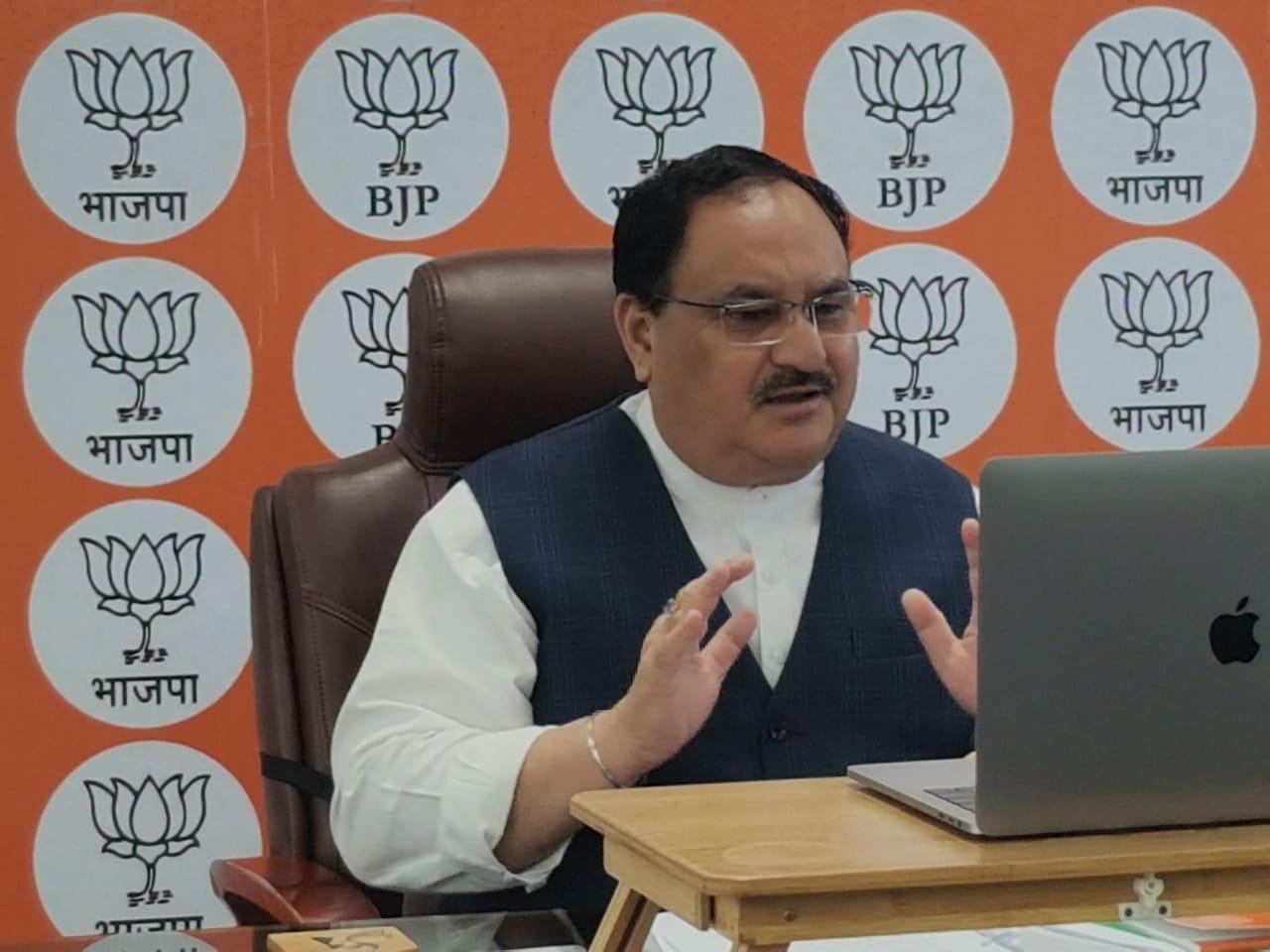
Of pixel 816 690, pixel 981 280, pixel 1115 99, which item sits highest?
pixel 1115 99

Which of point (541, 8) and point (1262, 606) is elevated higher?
point (541, 8)

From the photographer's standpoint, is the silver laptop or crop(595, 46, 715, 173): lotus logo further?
crop(595, 46, 715, 173): lotus logo

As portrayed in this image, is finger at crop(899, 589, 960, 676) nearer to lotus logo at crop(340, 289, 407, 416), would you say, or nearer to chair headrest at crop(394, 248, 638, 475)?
chair headrest at crop(394, 248, 638, 475)

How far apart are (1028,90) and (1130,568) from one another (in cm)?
187

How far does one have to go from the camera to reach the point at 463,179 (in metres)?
2.60

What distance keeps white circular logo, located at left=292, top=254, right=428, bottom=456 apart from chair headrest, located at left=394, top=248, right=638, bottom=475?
21.2 inches

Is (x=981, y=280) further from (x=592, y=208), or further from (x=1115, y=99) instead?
(x=592, y=208)

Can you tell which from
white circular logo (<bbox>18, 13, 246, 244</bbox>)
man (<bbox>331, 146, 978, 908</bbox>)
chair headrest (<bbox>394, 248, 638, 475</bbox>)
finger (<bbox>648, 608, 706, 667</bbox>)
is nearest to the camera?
finger (<bbox>648, 608, 706, 667</bbox>)

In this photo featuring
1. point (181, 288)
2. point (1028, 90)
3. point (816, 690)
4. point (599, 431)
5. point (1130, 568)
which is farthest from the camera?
point (1028, 90)

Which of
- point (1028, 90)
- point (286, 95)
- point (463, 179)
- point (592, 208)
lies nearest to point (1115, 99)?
point (1028, 90)

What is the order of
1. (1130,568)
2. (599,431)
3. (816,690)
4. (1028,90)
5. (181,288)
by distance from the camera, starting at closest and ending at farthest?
(1130,568) → (816,690) → (599,431) → (181,288) → (1028,90)

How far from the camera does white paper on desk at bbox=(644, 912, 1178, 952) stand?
3.93 feet

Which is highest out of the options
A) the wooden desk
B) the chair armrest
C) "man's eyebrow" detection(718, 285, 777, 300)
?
"man's eyebrow" detection(718, 285, 777, 300)

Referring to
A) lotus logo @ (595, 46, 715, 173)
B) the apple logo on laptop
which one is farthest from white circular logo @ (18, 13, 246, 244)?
the apple logo on laptop
